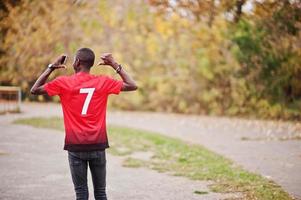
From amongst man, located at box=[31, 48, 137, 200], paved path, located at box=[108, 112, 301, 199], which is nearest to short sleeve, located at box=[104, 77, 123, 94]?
man, located at box=[31, 48, 137, 200]

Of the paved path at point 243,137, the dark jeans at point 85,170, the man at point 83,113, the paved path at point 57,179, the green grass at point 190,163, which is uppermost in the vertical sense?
the man at point 83,113

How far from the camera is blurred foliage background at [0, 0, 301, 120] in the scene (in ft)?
54.5

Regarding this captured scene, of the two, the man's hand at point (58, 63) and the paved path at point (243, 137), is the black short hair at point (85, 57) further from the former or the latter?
the paved path at point (243, 137)

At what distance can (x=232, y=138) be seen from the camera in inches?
508

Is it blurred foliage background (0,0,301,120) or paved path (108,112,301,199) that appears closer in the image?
paved path (108,112,301,199)

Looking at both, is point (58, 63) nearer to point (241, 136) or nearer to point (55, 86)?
point (55, 86)

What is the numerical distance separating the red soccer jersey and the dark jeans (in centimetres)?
8

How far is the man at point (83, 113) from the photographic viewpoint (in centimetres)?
479

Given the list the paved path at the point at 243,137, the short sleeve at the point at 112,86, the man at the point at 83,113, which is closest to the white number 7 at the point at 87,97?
the man at the point at 83,113

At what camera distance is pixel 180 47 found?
1941 cm

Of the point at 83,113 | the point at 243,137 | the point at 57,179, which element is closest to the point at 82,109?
the point at 83,113

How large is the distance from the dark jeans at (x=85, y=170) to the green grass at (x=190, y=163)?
8.17 feet

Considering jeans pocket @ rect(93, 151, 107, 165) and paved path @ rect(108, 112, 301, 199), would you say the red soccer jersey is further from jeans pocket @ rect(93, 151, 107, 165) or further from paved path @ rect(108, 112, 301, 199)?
paved path @ rect(108, 112, 301, 199)

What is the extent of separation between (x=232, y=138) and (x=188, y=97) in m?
6.69
